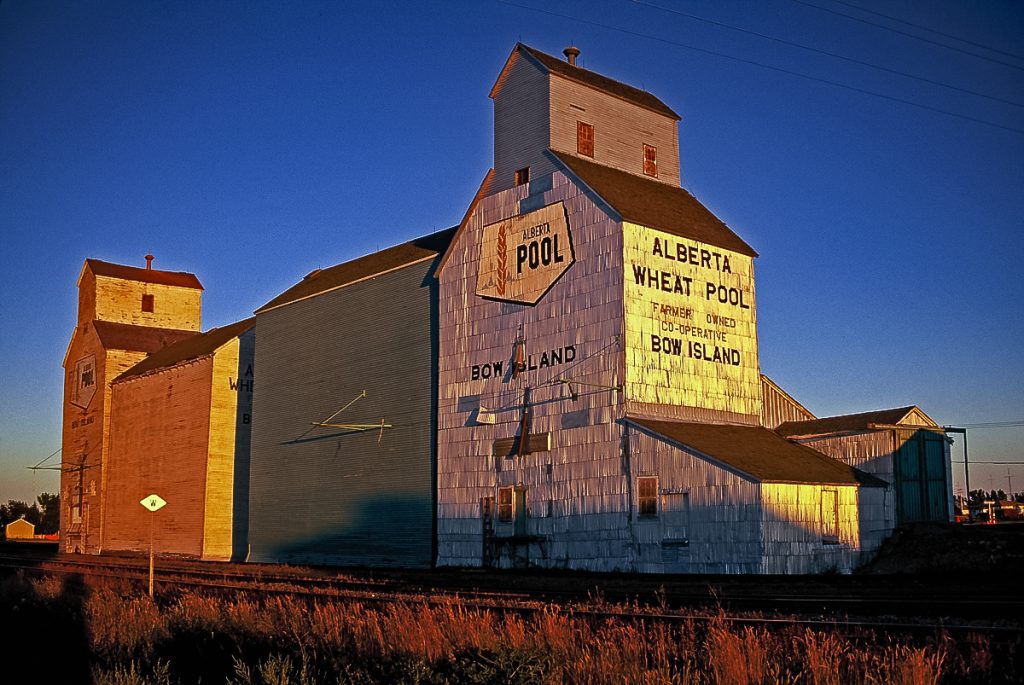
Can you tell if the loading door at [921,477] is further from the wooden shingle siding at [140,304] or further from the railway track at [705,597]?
the wooden shingle siding at [140,304]

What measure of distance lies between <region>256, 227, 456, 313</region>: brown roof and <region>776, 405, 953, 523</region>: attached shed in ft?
53.3

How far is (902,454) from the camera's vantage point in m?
34.2

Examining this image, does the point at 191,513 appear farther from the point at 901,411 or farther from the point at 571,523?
the point at 901,411

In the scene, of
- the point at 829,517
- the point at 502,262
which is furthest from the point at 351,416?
the point at 829,517

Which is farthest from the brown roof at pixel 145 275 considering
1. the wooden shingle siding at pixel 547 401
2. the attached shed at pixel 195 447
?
the wooden shingle siding at pixel 547 401

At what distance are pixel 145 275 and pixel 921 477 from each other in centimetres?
5297

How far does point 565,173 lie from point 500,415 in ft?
27.6

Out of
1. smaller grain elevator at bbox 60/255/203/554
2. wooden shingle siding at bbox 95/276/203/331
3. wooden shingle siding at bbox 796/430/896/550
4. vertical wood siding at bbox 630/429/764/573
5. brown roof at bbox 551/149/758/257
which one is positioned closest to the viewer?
vertical wood siding at bbox 630/429/764/573

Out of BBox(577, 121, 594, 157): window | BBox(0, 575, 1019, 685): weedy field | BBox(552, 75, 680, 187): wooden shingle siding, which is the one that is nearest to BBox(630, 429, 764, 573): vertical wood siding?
BBox(577, 121, 594, 157): window

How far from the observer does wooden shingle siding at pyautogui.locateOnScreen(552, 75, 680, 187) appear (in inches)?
1417

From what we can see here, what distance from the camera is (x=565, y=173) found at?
113 feet

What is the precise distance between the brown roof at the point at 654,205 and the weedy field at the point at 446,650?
1776cm

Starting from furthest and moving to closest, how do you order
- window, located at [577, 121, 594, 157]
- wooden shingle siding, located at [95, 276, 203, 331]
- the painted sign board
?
wooden shingle siding, located at [95, 276, 203, 331] < window, located at [577, 121, 594, 157] < the painted sign board

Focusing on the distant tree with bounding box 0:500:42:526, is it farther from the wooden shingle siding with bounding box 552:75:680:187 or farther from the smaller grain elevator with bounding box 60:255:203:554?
the wooden shingle siding with bounding box 552:75:680:187
